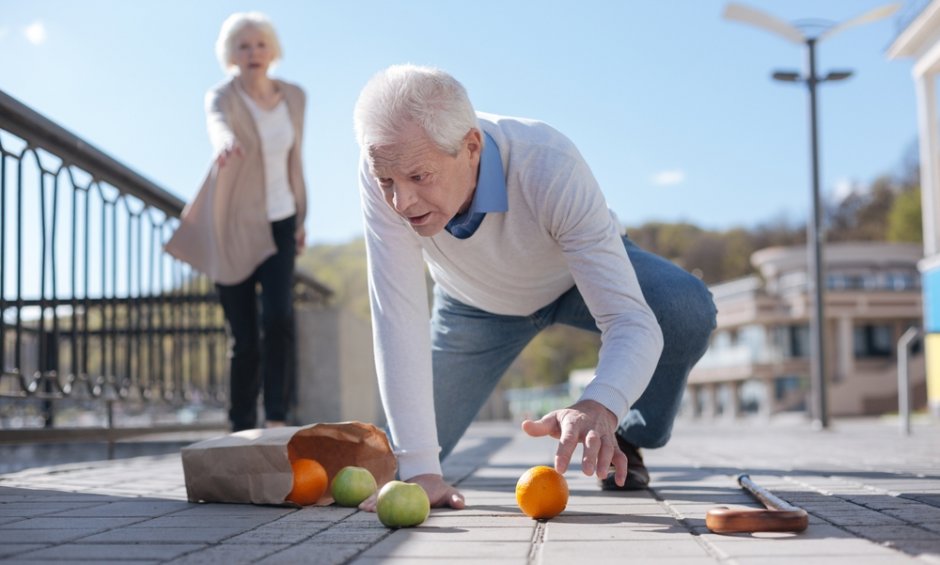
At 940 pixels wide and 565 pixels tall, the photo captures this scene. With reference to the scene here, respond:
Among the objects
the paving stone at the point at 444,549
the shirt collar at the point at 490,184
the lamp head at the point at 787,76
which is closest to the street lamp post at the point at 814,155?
the lamp head at the point at 787,76

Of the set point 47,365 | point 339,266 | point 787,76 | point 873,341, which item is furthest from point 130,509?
point 873,341

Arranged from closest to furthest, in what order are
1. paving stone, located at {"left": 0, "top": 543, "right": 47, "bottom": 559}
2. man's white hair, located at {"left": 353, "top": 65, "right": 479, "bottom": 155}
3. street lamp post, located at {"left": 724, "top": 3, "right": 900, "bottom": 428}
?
1. paving stone, located at {"left": 0, "top": 543, "right": 47, "bottom": 559}
2. man's white hair, located at {"left": 353, "top": 65, "right": 479, "bottom": 155}
3. street lamp post, located at {"left": 724, "top": 3, "right": 900, "bottom": 428}

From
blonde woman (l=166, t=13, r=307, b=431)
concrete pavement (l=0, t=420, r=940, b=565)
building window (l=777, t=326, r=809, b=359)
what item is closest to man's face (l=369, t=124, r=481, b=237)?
concrete pavement (l=0, t=420, r=940, b=565)

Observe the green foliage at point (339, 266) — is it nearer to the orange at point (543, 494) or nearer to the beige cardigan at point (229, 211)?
the beige cardigan at point (229, 211)

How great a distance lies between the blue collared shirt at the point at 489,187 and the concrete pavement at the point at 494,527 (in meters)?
0.87

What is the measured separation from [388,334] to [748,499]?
49.5 inches

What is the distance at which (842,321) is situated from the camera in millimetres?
47031

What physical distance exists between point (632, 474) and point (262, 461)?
4.26 ft

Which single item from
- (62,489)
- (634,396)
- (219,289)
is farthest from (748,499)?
(219,289)

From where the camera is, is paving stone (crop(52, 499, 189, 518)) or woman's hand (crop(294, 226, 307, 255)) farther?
woman's hand (crop(294, 226, 307, 255))

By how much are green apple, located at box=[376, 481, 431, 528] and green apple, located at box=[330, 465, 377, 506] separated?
525mm

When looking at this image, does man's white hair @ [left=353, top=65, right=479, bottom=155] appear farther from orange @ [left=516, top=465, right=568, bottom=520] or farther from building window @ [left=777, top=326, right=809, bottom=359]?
building window @ [left=777, top=326, right=809, bottom=359]

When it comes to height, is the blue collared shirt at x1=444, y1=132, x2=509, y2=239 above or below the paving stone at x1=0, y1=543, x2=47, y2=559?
above

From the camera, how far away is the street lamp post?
47.5 feet
